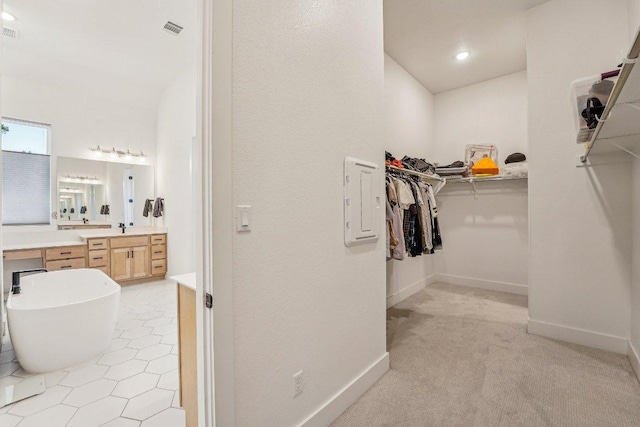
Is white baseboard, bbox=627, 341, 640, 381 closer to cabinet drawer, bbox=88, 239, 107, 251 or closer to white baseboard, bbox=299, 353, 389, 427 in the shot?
white baseboard, bbox=299, 353, 389, 427

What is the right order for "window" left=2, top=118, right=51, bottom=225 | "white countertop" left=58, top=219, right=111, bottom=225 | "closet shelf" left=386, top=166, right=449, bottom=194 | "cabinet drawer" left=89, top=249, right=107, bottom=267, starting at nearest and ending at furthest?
1. "closet shelf" left=386, top=166, right=449, bottom=194
2. "window" left=2, top=118, right=51, bottom=225
3. "cabinet drawer" left=89, top=249, right=107, bottom=267
4. "white countertop" left=58, top=219, right=111, bottom=225

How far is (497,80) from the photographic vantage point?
3.91 metres

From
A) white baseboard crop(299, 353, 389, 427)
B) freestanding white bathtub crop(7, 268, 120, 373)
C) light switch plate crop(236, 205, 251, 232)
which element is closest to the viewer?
light switch plate crop(236, 205, 251, 232)

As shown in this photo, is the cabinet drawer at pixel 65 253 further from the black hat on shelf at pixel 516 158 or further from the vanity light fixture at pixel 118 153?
the black hat on shelf at pixel 516 158

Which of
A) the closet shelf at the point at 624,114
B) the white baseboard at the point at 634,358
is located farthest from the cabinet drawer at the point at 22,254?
the white baseboard at the point at 634,358

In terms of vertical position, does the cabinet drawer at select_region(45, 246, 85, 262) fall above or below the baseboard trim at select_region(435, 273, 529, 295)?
above

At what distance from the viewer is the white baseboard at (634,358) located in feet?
6.10

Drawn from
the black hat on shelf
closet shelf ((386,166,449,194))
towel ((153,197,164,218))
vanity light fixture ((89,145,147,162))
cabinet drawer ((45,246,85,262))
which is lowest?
cabinet drawer ((45,246,85,262))

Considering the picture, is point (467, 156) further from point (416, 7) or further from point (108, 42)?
point (108, 42)

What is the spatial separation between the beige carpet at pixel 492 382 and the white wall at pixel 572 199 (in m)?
0.27

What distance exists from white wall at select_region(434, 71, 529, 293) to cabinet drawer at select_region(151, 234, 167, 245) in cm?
463

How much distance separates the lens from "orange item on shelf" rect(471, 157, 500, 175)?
3.67 meters

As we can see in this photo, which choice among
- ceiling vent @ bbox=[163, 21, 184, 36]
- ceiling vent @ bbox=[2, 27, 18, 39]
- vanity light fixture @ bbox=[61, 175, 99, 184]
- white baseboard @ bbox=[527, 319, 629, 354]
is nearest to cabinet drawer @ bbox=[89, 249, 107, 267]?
vanity light fixture @ bbox=[61, 175, 99, 184]

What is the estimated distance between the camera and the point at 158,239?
4797mm
